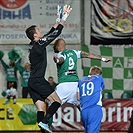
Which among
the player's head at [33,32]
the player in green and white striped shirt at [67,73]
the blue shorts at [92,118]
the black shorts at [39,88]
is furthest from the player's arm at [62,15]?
the blue shorts at [92,118]

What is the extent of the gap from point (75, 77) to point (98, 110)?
916mm

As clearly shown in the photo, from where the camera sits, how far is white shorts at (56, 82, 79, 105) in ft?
37.2

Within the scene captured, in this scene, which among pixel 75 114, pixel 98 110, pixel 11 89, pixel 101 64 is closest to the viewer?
pixel 98 110

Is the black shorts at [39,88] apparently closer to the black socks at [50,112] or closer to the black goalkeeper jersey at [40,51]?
the black goalkeeper jersey at [40,51]

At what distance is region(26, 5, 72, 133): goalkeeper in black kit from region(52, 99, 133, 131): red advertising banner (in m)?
6.45

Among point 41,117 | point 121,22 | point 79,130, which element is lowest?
point 79,130

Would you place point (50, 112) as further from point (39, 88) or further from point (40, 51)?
point (40, 51)

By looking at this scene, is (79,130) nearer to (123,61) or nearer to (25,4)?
(123,61)

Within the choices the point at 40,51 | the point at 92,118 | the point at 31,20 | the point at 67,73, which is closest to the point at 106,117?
the point at 31,20

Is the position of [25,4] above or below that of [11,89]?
above

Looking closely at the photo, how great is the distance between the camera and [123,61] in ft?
66.2

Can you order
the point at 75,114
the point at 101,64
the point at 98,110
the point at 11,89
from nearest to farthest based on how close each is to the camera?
the point at 98,110 < the point at 75,114 < the point at 11,89 < the point at 101,64

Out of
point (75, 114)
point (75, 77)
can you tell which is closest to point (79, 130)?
point (75, 114)

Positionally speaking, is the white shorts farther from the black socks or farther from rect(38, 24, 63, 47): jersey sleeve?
rect(38, 24, 63, 47): jersey sleeve
